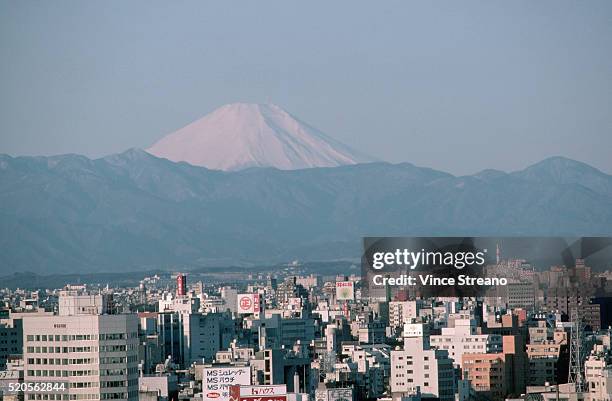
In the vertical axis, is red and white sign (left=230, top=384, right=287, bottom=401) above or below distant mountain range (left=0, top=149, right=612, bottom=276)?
below

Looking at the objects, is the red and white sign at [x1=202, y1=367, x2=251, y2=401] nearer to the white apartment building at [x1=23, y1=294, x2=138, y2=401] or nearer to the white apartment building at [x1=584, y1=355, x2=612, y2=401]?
the white apartment building at [x1=23, y1=294, x2=138, y2=401]

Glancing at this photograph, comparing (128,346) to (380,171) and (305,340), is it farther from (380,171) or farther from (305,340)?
(380,171)

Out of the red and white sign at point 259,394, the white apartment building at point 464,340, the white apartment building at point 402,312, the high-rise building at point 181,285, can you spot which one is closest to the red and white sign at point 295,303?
the high-rise building at point 181,285

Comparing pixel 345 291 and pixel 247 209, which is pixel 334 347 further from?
pixel 247 209

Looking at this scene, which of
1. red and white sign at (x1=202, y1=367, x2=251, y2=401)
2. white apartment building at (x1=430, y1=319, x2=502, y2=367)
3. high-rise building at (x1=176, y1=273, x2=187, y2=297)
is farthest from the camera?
high-rise building at (x1=176, y1=273, x2=187, y2=297)

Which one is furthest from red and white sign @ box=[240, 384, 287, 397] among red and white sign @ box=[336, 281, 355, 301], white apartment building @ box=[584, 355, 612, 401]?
red and white sign @ box=[336, 281, 355, 301]

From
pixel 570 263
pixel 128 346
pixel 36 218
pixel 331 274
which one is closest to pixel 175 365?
pixel 570 263
